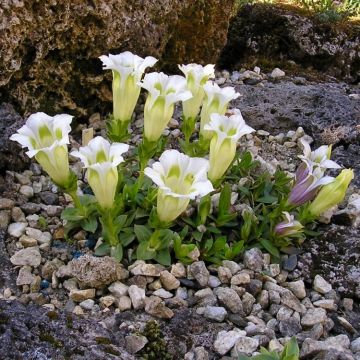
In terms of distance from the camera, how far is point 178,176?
237 cm

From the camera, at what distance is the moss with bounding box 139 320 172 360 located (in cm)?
218

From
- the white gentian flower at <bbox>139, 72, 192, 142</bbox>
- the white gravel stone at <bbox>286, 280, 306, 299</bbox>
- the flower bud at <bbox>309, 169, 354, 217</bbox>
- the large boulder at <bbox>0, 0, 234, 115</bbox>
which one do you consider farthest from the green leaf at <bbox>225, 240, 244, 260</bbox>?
the large boulder at <bbox>0, 0, 234, 115</bbox>

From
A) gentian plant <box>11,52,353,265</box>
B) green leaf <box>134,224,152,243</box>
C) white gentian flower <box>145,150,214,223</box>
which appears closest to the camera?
white gentian flower <box>145,150,214,223</box>

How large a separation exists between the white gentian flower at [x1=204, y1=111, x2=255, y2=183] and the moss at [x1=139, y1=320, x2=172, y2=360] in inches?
27.8

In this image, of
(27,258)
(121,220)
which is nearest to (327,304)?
(121,220)

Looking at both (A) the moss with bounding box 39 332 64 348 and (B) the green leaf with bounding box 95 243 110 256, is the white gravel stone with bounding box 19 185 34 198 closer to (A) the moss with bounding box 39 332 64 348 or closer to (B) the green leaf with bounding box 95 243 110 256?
(B) the green leaf with bounding box 95 243 110 256

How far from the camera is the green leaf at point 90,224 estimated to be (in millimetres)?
2717

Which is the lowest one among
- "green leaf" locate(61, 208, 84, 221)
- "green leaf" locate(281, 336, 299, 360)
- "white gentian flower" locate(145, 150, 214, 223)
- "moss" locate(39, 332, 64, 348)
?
"green leaf" locate(61, 208, 84, 221)

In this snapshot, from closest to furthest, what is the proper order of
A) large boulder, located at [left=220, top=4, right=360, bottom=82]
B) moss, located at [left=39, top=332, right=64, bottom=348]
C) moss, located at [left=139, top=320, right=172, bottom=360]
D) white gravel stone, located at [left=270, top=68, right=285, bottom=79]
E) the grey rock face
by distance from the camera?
moss, located at [left=39, top=332, right=64, bottom=348] < moss, located at [left=139, top=320, right=172, bottom=360] < the grey rock face < white gravel stone, located at [left=270, top=68, right=285, bottom=79] < large boulder, located at [left=220, top=4, right=360, bottom=82]

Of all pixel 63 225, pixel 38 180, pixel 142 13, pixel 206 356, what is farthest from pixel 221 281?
pixel 142 13

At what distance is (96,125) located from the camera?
358 cm

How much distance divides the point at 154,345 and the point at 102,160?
67cm

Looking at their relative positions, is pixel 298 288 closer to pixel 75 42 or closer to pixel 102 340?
pixel 102 340

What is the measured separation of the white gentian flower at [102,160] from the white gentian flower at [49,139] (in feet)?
0.34
